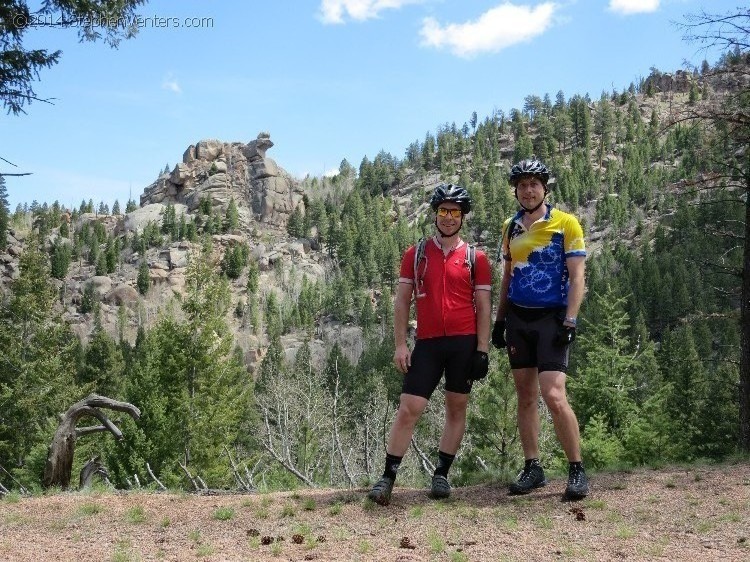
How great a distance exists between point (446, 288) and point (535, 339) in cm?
75

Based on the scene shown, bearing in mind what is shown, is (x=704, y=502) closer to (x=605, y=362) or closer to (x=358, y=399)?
(x=605, y=362)

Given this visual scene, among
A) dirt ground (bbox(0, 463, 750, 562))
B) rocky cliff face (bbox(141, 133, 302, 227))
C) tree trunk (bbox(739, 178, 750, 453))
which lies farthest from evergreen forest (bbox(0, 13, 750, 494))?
rocky cliff face (bbox(141, 133, 302, 227))

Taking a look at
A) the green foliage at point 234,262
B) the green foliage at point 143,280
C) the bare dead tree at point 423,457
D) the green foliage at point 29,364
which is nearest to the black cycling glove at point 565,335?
the bare dead tree at point 423,457

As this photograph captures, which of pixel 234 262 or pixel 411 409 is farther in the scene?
pixel 234 262

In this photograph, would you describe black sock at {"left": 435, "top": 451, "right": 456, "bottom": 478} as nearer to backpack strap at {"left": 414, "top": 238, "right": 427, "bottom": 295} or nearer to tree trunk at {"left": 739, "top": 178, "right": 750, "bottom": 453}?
backpack strap at {"left": 414, "top": 238, "right": 427, "bottom": 295}

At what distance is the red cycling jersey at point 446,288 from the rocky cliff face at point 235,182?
14365 centimetres

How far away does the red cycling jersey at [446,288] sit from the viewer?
4918 mm

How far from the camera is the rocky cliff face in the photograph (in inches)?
5896

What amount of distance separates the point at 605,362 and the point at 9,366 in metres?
24.1

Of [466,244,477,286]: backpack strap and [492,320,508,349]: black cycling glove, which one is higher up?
[466,244,477,286]: backpack strap

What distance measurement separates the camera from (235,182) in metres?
154

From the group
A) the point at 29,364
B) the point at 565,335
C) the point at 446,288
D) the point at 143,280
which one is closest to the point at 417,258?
the point at 446,288

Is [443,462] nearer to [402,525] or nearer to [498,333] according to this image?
[402,525]

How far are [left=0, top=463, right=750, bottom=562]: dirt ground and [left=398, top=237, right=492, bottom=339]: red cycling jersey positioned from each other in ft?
4.19
